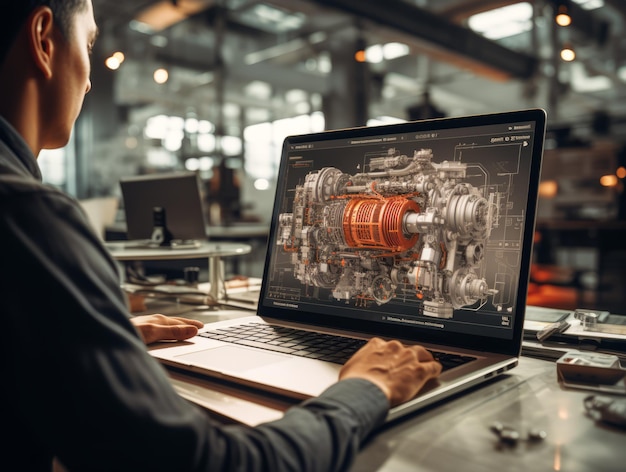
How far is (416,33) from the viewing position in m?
5.11

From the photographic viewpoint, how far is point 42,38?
56 cm

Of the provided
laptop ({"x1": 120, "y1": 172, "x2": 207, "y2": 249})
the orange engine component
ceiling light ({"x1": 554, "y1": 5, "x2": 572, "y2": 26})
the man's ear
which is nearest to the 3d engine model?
the orange engine component

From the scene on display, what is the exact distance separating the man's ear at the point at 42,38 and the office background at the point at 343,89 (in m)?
2.96

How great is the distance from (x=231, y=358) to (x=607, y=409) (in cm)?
51

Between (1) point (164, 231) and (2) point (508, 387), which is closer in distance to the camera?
(2) point (508, 387)

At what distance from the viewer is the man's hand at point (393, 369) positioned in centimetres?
62

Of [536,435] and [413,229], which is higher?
[413,229]

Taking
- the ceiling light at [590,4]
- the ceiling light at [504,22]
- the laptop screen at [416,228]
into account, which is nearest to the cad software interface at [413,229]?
the laptop screen at [416,228]

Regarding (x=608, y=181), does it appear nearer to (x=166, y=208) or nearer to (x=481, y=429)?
(x=166, y=208)

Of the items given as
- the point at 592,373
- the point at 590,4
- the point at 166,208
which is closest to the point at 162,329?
the point at 592,373

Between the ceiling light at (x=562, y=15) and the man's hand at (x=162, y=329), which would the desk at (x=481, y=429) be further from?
the ceiling light at (x=562, y=15)

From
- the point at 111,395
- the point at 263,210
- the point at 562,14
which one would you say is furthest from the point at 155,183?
the point at 263,210

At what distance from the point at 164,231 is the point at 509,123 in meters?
1.67

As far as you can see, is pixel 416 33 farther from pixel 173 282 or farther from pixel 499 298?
pixel 499 298
